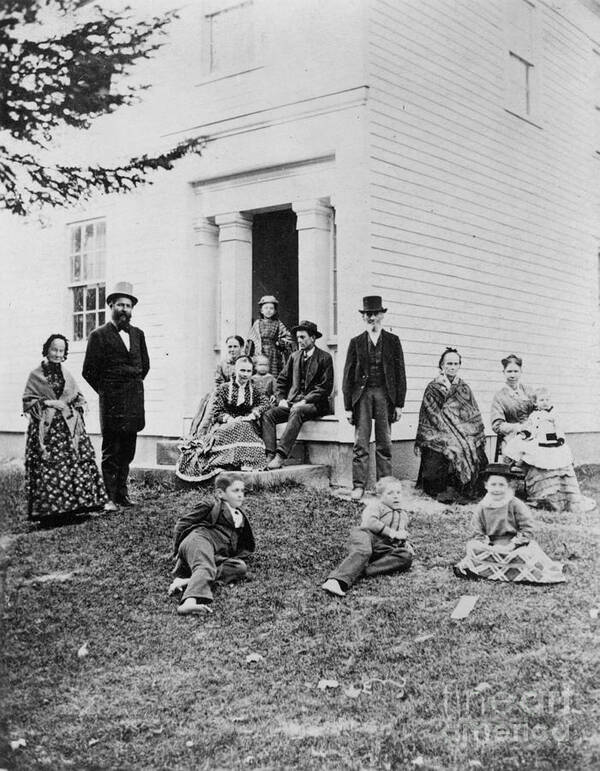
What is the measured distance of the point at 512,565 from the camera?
12.8ft

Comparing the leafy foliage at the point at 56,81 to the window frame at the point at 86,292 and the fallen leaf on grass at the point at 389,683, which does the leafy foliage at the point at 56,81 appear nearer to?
the window frame at the point at 86,292

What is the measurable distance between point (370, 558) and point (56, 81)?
310 cm

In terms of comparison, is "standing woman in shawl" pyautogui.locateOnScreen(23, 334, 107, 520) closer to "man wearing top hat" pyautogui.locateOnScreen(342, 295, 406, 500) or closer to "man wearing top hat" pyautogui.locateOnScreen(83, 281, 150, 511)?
"man wearing top hat" pyautogui.locateOnScreen(83, 281, 150, 511)

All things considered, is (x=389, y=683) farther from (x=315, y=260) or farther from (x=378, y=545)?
(x=315, y=260)

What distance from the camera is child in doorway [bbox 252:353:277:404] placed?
22.7ft

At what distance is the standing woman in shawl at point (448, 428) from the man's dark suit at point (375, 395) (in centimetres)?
26

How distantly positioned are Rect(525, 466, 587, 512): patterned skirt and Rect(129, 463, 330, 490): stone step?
1736mm

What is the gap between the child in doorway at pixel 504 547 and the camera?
388 cm

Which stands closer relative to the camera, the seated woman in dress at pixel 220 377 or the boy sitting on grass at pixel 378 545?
the boy sitting on grass at pixel 378 545

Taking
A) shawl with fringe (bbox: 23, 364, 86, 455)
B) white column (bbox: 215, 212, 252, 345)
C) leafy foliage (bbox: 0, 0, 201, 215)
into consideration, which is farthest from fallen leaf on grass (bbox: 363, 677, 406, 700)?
white column (bbox: 215, 212, 252, 345)

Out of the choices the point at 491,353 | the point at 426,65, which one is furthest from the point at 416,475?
the point at 426,65

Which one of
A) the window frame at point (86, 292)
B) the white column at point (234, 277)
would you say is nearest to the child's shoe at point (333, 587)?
the window frame at point (86, 292)

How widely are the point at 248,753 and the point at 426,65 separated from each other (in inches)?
196

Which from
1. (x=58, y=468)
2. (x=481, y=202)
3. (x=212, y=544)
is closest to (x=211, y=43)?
(x=481, y=202)
